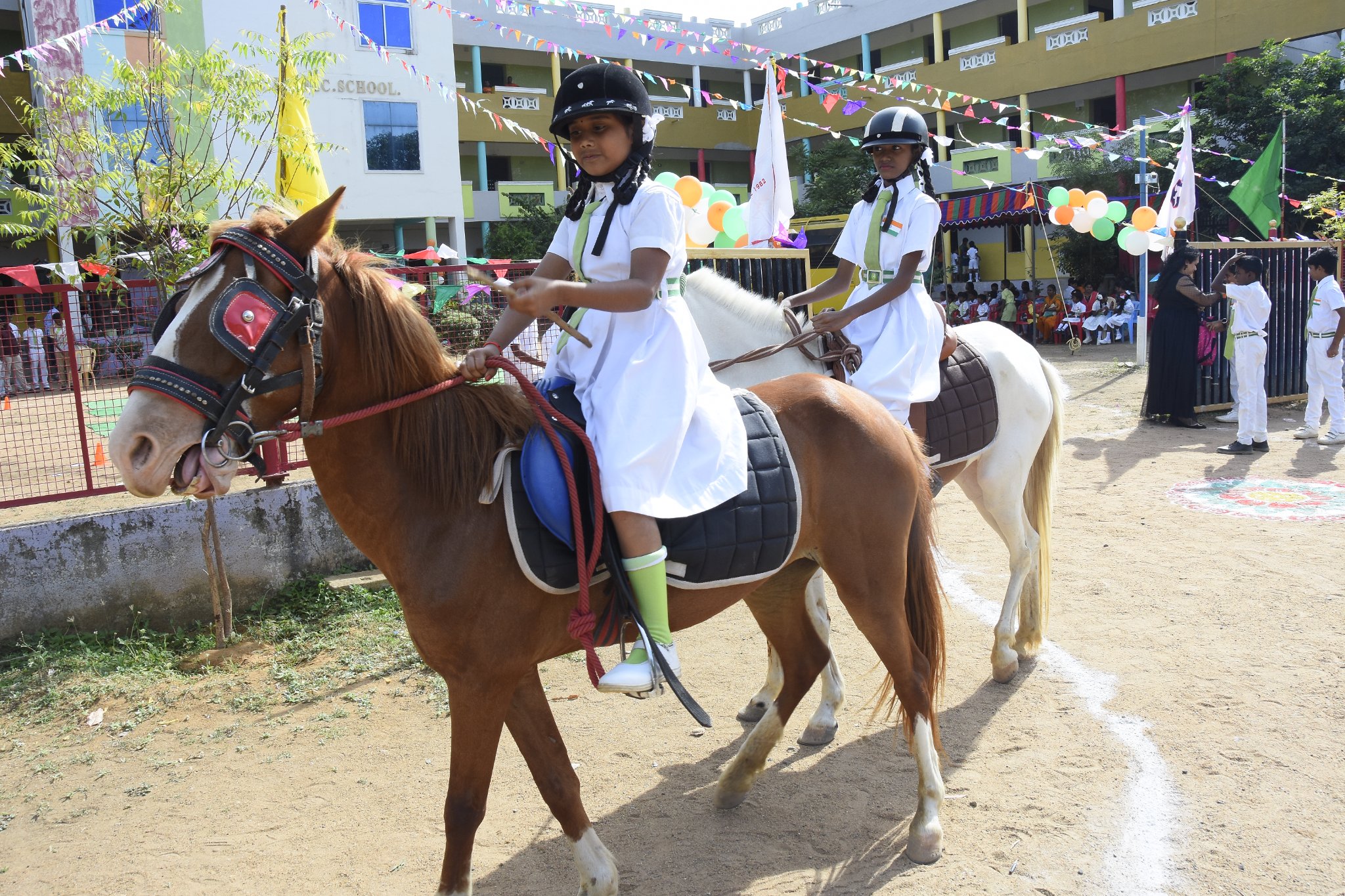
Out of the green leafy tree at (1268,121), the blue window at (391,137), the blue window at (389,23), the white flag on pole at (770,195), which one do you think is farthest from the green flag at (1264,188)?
the blue window at (391,137)

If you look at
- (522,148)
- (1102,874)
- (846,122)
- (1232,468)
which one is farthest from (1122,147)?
(1102,874)

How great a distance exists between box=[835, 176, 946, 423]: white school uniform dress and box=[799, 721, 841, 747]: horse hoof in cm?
143

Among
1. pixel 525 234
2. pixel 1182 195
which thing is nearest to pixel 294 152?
pixel 1182 195

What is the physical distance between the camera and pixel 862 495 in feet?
Answer: 10.2

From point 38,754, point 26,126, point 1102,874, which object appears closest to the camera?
point 1102,874

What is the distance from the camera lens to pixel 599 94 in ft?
8.24

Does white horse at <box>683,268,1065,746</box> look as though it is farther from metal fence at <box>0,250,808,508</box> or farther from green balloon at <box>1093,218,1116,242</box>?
green balloon at <box>1093,218,1116,242</box>

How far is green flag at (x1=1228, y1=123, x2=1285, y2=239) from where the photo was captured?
14367mm

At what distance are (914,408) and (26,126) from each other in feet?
17.6

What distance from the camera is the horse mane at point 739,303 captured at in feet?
15.3

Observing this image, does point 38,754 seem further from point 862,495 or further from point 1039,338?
point 1039,338

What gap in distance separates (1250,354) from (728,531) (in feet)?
31.0

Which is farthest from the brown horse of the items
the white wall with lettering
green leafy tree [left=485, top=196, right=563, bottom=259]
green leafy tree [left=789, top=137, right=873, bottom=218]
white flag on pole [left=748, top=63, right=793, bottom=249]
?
green leafy tree [left=789, top=137, right=873, bottom=218]

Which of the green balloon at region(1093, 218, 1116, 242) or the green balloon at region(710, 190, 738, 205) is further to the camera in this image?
the green balloon at region(1093, 218, 1116, 242)
